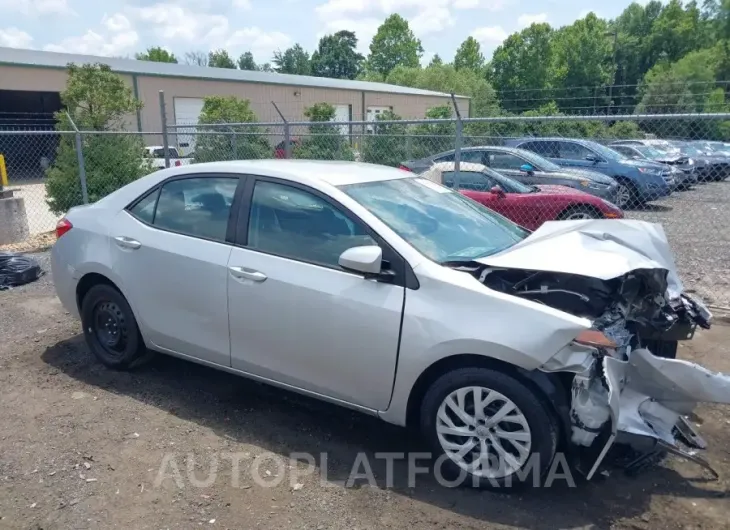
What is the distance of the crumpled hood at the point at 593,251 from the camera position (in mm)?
3127

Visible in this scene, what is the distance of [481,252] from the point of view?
3547mm

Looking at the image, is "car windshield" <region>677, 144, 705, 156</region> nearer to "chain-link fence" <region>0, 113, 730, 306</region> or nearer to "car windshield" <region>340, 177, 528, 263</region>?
"chain-link fence" <region>0, 113, 730, 306</region>

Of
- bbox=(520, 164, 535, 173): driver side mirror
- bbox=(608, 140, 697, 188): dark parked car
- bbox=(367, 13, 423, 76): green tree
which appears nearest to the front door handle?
bbox=(520, 164, 535, 173): driver side mirror

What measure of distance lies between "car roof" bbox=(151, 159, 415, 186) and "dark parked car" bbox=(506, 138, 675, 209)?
9607 mm

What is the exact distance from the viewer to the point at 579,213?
9141mm

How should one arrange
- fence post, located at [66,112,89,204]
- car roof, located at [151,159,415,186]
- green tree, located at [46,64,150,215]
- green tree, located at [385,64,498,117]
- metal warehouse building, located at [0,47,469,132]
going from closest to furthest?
car roof, located at [151,159,415,186] → fence post, located at [66,112,89,204] → green tree, located at [46,64,150,215] → metal warehouse building, located at [0,47,469,132] → green tree, located at [385,64,498,117]

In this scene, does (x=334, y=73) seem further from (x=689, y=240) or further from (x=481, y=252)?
(x=481, y=252)

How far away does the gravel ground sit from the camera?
23.9 feet

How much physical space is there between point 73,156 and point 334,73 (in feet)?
263

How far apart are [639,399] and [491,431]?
834 millimetres

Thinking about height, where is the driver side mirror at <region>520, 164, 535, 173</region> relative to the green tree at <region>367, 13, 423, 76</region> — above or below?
below

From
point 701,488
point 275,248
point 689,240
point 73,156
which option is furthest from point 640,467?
A: point 73,156

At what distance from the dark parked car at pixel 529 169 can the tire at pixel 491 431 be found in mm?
8002

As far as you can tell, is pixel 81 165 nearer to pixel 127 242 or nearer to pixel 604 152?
pixel 127 242
